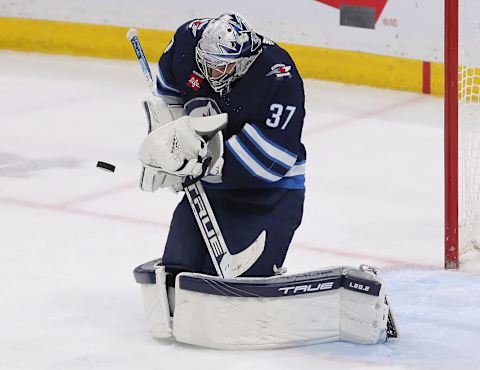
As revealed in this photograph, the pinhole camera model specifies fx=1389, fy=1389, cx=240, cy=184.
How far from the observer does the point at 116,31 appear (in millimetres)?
7086

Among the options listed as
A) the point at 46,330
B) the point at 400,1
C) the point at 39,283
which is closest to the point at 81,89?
the point at 400,1

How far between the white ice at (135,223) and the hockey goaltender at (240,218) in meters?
0.07

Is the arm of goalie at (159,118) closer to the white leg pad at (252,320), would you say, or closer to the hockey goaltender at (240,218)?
the hockey goaltender at (240,218)

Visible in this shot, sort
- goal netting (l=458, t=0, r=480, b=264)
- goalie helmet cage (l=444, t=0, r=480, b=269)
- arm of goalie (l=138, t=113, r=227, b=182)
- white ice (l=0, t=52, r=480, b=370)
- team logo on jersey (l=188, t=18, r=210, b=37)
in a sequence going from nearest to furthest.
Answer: arm of goalie (l=138, t=113, r=227, b=182) → white ice (l=0, t=52, r=480, b=370) → team logo on jersey (l=188, t=18, r=210, b=37) → goalie helmet cage (l=444, t=0, r=480, b=269) → goal netting (l=458, t=0, r=480, b=264)

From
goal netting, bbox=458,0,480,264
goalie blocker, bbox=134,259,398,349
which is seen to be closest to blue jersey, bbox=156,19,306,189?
goalie blocker, bbox=134,259,398,349

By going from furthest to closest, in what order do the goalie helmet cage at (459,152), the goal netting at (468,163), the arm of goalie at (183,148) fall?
the goal netting at (468,163), the goalie helmet cage at (459,152), the arm of goalie at (183,148)

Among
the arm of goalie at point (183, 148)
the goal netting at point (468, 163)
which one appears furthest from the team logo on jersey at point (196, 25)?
the goal netting at point (468, 163)

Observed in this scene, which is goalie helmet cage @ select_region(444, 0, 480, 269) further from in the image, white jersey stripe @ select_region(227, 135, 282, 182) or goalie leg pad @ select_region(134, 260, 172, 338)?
goalie leg pad @ select_region(134, 260, 172, 338)

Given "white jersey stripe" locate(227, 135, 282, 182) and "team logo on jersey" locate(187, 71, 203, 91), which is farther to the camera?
"team logo on jersey" locate(187, 71, 203, 91)

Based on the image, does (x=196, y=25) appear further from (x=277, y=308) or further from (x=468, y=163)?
(x=468, y=163)

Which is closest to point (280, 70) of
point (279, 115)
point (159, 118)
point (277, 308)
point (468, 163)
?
point (279, 115)

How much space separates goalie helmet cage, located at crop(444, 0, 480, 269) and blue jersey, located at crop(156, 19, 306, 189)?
2.34ft

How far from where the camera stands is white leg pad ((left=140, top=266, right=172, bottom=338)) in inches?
134

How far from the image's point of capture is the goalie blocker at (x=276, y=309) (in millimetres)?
3336
